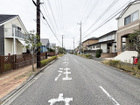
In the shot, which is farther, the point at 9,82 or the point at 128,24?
the point at 128,24

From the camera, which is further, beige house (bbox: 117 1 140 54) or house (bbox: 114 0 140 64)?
beige house (bbox: 117 1 140 54)

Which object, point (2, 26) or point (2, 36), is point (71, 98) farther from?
point (2, 26)

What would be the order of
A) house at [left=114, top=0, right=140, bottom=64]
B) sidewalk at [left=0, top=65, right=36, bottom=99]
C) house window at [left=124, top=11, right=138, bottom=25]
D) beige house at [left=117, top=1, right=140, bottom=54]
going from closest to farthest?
sidewalk at [left=0, top=65, right=36, bottom=99]
house at [left=114, top=0, right=140, bottom=64]
beige house at [left=117, top=1, right=140, bottom=54]
house window at [left=124, top=11, right=138, bottom=25]

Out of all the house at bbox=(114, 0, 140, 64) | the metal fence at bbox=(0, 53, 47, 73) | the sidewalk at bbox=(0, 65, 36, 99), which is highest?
the house at bbox=(114, 0, 140, 64)

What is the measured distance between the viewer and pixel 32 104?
2666mm

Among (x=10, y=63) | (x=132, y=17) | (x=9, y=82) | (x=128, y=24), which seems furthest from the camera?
(x=128, y=24)

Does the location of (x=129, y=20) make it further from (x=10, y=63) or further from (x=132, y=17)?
(x=10, y=63)

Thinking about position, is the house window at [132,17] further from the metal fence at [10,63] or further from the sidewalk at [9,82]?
the metal fence at [10,63]

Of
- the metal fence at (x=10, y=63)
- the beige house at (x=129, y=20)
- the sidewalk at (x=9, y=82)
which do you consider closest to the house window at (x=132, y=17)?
the beige house at (x=129, y=20)

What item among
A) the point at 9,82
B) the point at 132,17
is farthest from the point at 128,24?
the point at 9,82

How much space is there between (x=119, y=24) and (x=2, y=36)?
2173 centimetres

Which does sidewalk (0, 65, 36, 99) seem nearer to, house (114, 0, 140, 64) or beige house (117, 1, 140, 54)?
house (114, 0, 140, 64)

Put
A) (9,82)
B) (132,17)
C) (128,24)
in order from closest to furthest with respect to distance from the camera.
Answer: (9,82)
(132,17)
(128,24)

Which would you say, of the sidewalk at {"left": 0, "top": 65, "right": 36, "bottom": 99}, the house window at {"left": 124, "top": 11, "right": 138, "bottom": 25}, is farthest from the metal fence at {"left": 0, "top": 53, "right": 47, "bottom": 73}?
the house window at {"left": 124, "top": 11, "right": 138, "bottom": 25}
